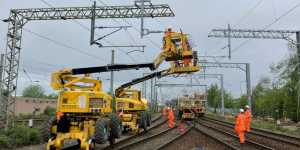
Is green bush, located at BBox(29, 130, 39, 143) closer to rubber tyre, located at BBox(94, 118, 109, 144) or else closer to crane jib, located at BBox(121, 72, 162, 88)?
rubber tyre, located at BBox(94, 118, 109, 144)

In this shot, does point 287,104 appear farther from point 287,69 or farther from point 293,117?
point 287,69

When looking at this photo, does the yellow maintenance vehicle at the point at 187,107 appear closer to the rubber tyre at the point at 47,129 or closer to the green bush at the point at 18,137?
the green bush at the point at 18,137

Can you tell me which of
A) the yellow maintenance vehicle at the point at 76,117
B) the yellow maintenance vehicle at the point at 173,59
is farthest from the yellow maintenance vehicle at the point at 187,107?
the yellow maintenance vehicle at the point at 76,117

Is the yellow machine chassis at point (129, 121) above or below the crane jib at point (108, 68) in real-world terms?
below

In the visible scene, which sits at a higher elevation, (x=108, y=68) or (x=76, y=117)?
(x=108, y=68)

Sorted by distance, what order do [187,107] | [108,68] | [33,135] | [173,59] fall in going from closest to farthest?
[108,68]
[33,135]
[173,59]
[187,107]

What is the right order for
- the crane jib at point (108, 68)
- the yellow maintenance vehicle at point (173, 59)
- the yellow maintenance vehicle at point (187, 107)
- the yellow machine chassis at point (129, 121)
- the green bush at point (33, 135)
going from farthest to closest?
1. the yellow maintenance vehicle at point (187, 107)
2. the yellow machine chassis at point (129, 121)
3. the yellow maintenance vehicle at point (173, 59)
4. the green bush at point (33, 135)
5. the crane jib at point (108, 68)


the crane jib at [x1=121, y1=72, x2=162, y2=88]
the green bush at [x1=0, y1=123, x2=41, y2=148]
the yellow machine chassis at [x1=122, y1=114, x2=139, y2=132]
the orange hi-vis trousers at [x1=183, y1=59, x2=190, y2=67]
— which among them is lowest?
the green bush at [x1=0, y1=123, x2=41, y2=148]

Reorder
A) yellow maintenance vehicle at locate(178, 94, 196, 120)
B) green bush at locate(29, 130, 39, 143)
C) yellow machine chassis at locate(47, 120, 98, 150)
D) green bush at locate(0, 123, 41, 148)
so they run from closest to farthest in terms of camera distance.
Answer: yellow machine chassis at locate(47, 120, 98, 150) → green bush at locate(0, 123, 41, 148) → green bush at locate(29, 130, 39, 143) → yellow maintenance vehicle at locate(178, 94, 196, 120)

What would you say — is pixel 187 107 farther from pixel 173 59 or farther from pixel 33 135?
pixel 33 135

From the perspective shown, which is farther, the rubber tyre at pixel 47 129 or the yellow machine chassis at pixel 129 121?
the yellow machine chassis at pixel 129 121

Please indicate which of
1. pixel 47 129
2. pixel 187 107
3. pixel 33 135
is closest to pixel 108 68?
pixel 47 129

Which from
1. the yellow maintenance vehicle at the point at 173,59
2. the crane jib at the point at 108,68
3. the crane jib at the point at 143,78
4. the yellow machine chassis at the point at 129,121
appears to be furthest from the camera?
the yellow machine chassis at the point at 129,121

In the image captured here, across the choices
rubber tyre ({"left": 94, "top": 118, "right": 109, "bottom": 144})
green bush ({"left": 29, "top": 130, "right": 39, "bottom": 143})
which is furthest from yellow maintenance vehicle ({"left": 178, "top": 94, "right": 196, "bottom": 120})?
rubber tyre ({"left": 94, "top": 118, "right": 109, "bottom": 144})
